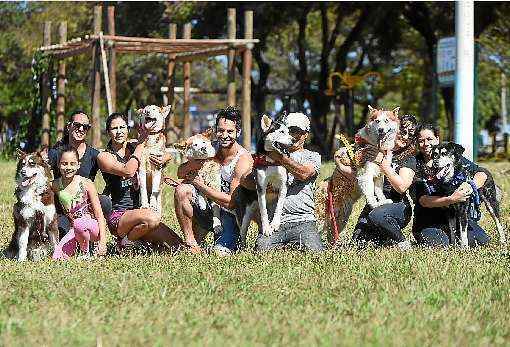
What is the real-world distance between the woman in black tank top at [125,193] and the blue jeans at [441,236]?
227cm

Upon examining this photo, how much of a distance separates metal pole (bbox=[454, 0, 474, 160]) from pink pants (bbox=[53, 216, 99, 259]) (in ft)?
20.3

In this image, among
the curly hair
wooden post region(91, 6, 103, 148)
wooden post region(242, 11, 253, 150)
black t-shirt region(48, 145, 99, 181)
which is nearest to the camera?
the curly hair

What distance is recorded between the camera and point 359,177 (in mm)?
8977

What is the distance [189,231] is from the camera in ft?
30.4

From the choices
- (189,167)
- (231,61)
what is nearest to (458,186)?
(189,167)

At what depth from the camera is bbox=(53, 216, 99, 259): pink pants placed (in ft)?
28.6

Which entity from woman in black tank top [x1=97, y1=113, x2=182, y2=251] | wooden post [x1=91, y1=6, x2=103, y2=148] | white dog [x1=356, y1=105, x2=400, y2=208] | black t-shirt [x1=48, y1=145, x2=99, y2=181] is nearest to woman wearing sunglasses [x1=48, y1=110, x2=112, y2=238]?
black t-shirt [x1=48, y1=145, x2=99, y2=181]

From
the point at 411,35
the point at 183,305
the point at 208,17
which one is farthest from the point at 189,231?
the point at 411,35

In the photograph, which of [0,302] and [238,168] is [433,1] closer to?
[238,168]

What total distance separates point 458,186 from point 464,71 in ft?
15.9

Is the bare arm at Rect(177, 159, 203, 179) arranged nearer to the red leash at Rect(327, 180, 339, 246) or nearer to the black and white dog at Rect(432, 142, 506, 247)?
the red leash at Rect(327, 180, 339, 246)

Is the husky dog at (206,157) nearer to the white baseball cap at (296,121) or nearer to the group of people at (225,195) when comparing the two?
the group of people at (225,195)

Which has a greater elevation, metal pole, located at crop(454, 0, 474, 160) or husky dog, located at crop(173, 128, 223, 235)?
metal pole, located at crop(454, 0, 474, 160)

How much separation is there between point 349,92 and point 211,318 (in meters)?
24.4
